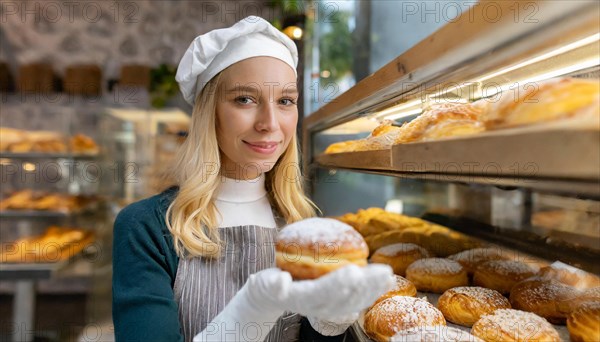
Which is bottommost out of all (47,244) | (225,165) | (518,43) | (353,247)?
(47,244)

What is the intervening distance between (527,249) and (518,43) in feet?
3.77

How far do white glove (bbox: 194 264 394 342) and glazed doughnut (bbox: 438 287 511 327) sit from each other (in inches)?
22.4

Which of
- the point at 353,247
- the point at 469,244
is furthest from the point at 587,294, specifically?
the point at 353,247

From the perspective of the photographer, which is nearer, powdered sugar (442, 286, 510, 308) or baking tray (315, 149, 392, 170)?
baking tray (315, 149, 392, 170)

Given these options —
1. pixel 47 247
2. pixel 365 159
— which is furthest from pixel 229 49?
pixel 47 247

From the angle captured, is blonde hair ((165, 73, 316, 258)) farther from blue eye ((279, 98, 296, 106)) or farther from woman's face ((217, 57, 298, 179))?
blue eye ((279, 98, 296, 106))

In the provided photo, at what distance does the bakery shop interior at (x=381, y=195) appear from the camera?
2.15 ft

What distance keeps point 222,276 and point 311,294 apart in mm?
677

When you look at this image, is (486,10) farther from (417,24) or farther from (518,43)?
(417,24)

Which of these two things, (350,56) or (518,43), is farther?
(350,56)

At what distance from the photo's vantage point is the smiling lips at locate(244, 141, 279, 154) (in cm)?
127

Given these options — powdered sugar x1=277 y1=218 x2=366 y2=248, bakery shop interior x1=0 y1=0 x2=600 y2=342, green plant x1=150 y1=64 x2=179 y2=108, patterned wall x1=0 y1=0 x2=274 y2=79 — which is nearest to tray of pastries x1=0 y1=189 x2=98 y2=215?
bakery shop interior x1=0 y1=0 x2=600 y2=342

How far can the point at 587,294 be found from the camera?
115 centimetres

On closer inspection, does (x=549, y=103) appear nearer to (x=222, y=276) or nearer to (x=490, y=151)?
(x=490, y=151)
